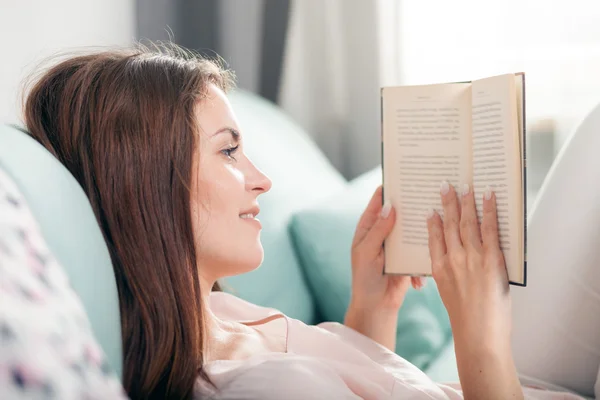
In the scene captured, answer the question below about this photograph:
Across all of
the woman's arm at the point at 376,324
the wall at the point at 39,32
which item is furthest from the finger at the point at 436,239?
the wall at the point at 39,32

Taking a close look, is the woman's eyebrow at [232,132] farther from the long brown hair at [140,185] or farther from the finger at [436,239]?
the finger at [436,239]

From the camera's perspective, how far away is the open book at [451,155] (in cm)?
92

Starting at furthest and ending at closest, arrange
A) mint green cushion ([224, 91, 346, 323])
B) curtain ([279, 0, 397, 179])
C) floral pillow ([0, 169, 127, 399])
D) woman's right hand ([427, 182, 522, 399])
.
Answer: curtain ([279, 0, 397, 179]) < mint green cushion ([224, 91, 346, 323]) < woman's right hand ([427, 182, 522, 399]) < floral pillow ([0, 169, 127, 399])

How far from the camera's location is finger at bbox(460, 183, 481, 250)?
38.1 inches

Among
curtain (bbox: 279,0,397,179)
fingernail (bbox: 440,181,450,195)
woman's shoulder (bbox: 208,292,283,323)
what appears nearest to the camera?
fingernail (bbox: 440,181,450,195)

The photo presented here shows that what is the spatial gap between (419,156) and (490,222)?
176 mm

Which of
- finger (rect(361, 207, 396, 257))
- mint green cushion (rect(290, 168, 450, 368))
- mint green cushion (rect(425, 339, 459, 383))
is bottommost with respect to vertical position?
mint green cushion (rect(425, 339, 459, 383))

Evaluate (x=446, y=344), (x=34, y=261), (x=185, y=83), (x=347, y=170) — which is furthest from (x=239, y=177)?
(x=347, y=170)

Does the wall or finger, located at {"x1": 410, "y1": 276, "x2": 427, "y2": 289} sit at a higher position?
the wall

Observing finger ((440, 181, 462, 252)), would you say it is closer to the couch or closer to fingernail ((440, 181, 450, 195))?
fingernail ((440, 181, 450, 195))

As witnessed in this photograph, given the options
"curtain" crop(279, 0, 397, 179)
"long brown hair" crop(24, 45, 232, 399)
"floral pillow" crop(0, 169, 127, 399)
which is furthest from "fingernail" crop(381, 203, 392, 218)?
"curtain" crop(279, 0, 397, 179)

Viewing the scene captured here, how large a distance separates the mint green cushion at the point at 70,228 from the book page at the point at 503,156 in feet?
1.74

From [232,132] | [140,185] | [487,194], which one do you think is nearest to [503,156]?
[487,194]

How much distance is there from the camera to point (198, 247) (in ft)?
3.11
